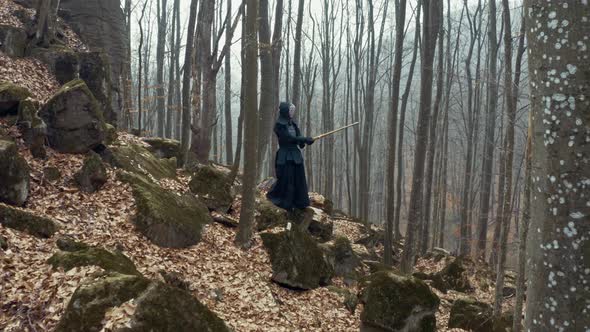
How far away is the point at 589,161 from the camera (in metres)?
1.53

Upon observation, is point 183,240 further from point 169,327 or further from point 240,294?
point 169,327

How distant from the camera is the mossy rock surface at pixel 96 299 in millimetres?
3568

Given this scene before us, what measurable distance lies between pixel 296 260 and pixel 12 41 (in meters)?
8.08

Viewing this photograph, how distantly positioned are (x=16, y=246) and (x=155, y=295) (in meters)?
2.53

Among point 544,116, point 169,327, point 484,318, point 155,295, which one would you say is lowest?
point 484,318

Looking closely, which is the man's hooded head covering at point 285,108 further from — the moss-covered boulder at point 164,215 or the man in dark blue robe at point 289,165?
the moss-covered boulder at point 164,215

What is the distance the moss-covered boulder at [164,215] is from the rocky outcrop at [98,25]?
6.50 meters

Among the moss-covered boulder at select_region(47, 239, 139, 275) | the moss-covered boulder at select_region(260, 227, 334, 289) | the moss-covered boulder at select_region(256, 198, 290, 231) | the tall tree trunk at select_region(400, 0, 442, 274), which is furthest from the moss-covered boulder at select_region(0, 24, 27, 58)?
the tall tree trunk at select_region(400, 0, 442, 274)

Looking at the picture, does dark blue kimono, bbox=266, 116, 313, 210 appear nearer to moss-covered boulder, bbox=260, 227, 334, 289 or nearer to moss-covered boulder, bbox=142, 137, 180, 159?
moss-covered boulder, bbox=260, 227, 334, 289

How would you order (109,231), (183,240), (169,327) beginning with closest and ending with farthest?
(169,327) → (109,231) → (183,240)

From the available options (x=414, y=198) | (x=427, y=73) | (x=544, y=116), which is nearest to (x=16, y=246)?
(x=544, y=116)

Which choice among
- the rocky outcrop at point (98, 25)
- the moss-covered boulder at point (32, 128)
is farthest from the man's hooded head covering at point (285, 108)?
the rocky outcrop at point (98, 25)

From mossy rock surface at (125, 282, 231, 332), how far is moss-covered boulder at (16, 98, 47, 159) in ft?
15.1

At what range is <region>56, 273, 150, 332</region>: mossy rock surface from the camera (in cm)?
357
